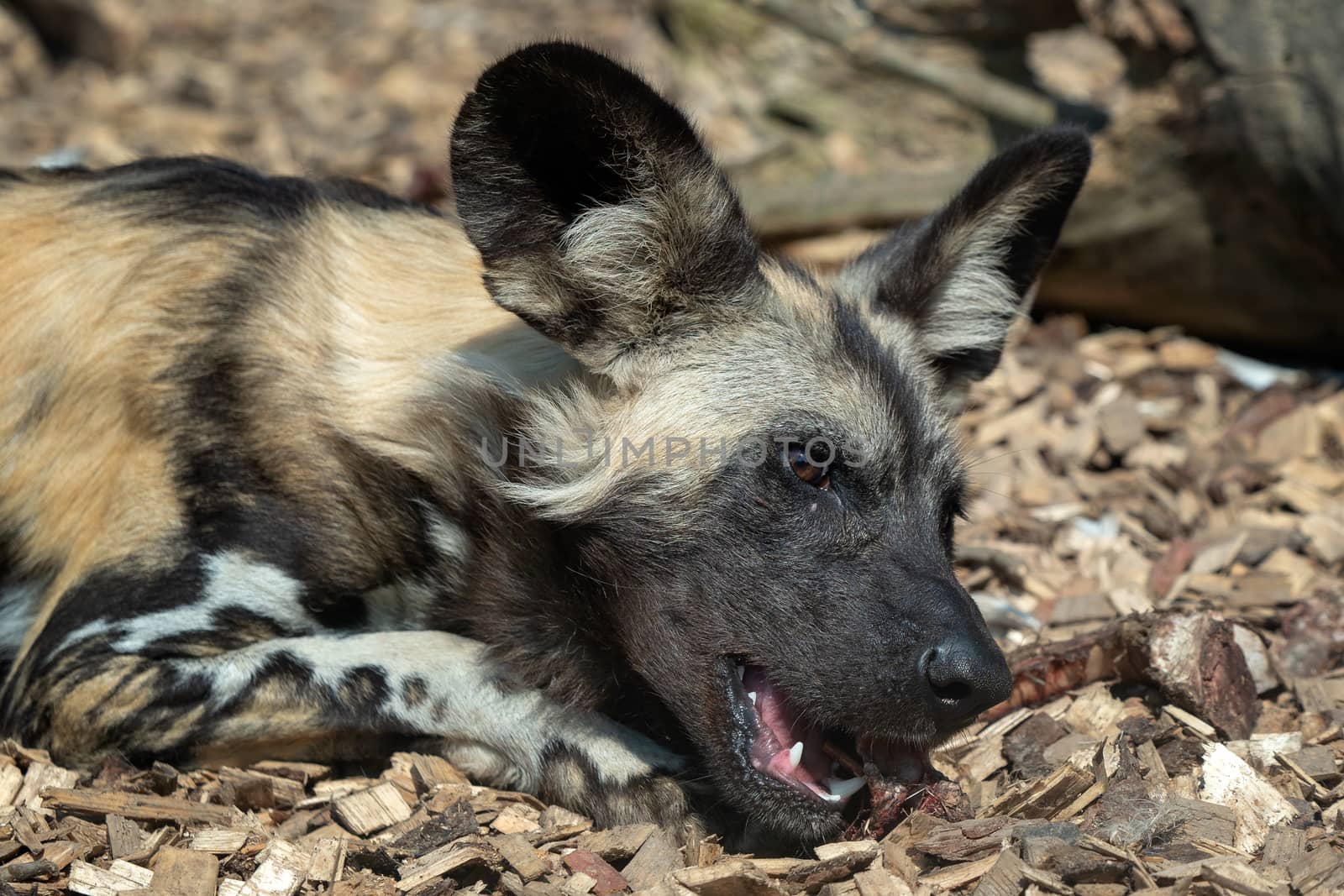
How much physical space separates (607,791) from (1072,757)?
1080mm

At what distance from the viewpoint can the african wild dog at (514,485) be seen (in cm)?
297

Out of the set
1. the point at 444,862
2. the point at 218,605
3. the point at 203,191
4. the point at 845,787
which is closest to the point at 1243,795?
the point at 845,787

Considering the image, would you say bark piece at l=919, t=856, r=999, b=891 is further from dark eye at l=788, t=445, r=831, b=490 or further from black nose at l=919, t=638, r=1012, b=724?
dark eye at l=788, t=445, r=831, b=490

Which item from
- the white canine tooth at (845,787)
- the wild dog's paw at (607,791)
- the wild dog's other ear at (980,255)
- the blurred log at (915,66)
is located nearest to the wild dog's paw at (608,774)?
the wild dog's paw at (607,791)

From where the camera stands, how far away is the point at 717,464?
309cm

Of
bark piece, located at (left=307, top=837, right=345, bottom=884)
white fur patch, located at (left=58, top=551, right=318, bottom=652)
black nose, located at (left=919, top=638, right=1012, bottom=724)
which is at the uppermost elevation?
white fur patch, located at (left=58, top=551, right=318, bottom=652)

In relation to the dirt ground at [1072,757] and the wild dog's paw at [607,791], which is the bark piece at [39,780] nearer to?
the dirt ground at [1072,757]

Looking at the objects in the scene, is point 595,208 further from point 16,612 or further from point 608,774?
point 16,612

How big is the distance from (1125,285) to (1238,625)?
9.22 ft

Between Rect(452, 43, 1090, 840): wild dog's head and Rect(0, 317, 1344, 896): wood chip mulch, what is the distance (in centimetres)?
26

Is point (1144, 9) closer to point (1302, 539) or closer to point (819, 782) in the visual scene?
point (1302, 539)

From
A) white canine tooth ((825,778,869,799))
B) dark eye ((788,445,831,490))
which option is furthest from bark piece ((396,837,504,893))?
dark eye ((788,445,831,490))

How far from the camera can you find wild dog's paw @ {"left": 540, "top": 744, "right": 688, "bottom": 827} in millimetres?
3039

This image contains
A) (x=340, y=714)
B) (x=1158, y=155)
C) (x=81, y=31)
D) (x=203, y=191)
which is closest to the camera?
(x=340, y=714)
